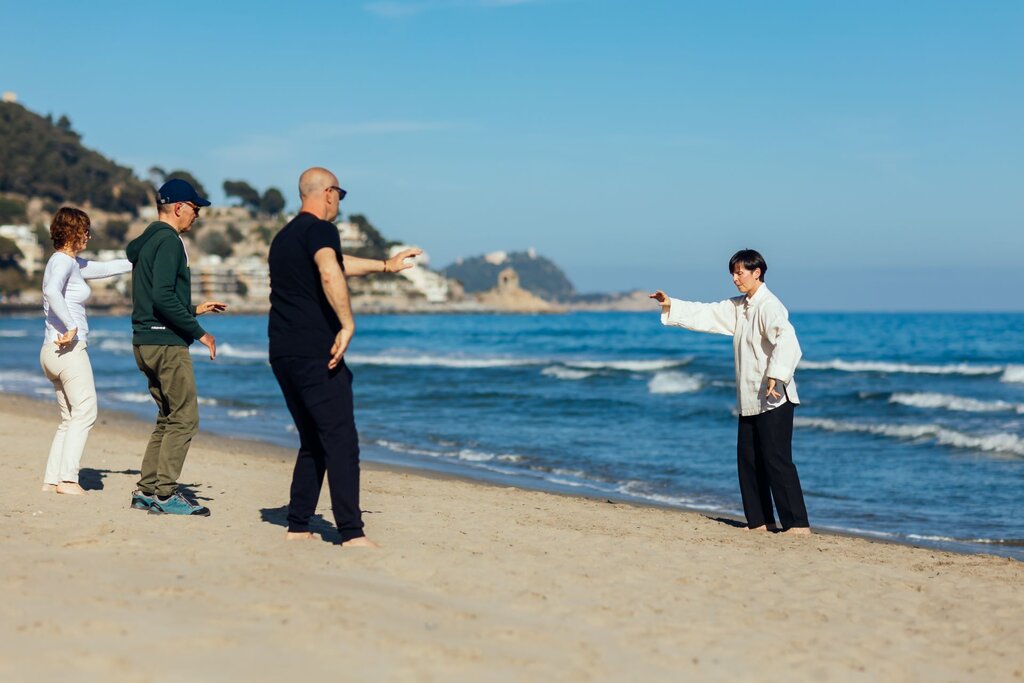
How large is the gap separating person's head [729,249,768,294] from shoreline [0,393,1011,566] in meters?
1.84

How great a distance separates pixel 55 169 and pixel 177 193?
16941 centimetres

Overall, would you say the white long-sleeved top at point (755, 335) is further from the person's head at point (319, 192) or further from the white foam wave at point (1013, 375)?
the white foam wave at point (1013, 375)

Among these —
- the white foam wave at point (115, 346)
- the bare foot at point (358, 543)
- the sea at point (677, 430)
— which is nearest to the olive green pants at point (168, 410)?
the bare foot at point (358, 543)

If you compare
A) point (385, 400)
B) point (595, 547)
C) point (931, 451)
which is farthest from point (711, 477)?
point (385, 400)

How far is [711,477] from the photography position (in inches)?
441

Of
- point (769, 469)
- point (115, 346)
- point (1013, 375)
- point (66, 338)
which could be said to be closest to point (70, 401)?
point (66, 338)

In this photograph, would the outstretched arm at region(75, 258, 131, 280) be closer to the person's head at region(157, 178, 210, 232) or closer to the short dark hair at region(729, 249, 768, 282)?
the person's head at region(157, 178, 210, 232)

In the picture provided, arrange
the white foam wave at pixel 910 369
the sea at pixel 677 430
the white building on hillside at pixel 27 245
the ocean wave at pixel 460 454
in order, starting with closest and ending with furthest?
the sea at pixel 677 430, the ocean wave at pixel 460 454, the white foam wave at pixel 910 369, the white building on hillside at pixel 27 245

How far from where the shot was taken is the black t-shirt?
5.12 metres

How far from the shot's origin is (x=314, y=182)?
206 inches

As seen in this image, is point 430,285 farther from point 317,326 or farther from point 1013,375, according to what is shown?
point 317,326

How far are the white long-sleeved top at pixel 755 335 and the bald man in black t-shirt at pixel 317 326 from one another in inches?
98.4

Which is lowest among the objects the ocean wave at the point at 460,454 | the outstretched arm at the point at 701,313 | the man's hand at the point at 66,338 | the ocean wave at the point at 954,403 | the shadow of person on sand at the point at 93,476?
the ocean wave at the point at 460,454

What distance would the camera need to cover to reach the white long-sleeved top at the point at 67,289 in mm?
6293
